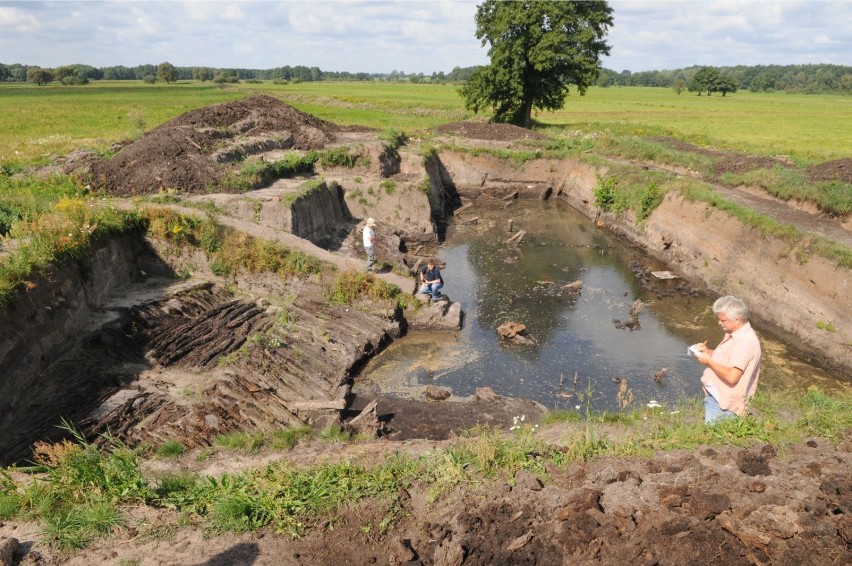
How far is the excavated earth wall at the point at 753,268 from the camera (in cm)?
1368

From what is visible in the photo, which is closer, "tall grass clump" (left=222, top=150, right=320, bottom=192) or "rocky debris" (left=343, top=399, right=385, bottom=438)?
"rocky debris" (left=343, top=399, right=385, bottom=438)

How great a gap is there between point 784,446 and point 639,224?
17.8m

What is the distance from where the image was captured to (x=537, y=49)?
3462 cm

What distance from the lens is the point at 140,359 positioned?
11.3 metres

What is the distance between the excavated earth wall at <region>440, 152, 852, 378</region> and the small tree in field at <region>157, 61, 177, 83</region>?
98101 mm

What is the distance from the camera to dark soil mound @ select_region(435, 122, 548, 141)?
3366 cm

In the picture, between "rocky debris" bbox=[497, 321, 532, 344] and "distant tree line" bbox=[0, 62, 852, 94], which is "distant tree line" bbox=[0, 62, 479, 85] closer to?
"distant tree line" bbox=[0, 62, 852, 94]

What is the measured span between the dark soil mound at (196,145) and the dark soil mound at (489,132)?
9.64 meters

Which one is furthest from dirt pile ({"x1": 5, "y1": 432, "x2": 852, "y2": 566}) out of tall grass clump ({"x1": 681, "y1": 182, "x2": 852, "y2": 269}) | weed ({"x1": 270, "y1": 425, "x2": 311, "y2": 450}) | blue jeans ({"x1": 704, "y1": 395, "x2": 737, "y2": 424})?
tall grass clump ({"x1": 681, "y1": 182, "x2": 852, "y2": 269})

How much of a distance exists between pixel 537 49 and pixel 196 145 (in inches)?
923

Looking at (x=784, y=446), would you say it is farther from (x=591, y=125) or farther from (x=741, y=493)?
(x=591, y=125)

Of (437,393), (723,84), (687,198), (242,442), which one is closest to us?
(242,442)

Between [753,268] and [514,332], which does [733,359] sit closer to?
[514,332]

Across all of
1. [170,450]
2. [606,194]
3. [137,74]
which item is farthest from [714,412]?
[137,74]
